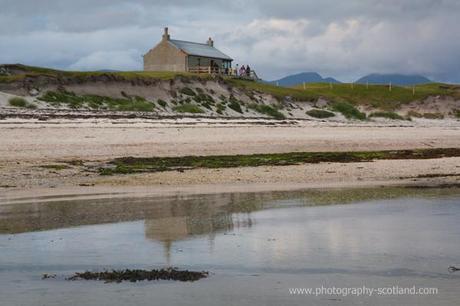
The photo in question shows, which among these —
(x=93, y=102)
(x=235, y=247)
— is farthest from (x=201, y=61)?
(x=235, y=247)

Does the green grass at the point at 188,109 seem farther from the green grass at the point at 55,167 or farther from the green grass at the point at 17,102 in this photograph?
the green grass at the point at 55,167

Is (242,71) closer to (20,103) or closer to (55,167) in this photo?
(20,103)

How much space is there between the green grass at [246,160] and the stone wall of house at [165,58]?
4527 cm

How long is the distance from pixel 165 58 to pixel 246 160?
49842 mm

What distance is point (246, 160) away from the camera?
25.1 metres

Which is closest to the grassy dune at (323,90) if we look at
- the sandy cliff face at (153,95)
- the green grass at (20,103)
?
the sandy cliff face at (153,95)

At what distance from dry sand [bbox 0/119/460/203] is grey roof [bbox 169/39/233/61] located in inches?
1303

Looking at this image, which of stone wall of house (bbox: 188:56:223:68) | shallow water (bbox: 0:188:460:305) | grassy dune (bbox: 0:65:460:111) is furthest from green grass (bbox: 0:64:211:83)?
shallow water (bbox: 0:188:460:305)

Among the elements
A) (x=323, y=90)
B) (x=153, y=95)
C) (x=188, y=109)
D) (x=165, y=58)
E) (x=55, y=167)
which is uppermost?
(x=165, y=58)

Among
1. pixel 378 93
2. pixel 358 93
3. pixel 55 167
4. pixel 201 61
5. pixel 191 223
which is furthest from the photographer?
pixel 378 93

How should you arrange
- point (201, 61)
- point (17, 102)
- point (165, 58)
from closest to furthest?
point (17, 102) < point (165, 58) < point (201, 61)

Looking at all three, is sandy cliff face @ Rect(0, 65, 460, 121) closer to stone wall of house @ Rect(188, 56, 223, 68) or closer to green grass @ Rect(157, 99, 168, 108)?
green grass @ Rect(157, 99, 168, 108)

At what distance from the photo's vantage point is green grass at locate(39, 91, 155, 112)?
148ft

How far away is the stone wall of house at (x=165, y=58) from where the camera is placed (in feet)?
236
